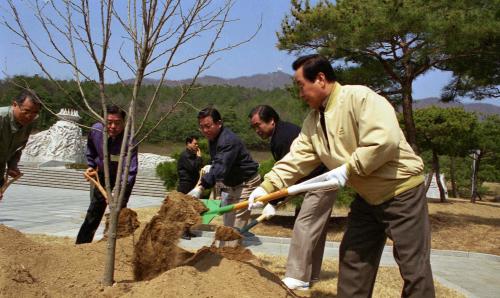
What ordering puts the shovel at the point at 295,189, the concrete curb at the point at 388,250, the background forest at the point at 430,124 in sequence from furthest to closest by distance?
the concrete curb at the point at 388,250
the background forest at the point at 430,124
the shovel at the point at 295,189

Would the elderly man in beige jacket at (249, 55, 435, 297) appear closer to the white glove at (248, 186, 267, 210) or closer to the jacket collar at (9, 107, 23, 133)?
the white glove at (248, 186, 267, 210)

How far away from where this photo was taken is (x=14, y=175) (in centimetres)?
414

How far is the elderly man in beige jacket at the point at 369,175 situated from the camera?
7.55 ft

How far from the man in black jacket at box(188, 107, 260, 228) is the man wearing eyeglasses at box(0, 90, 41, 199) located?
1.31m

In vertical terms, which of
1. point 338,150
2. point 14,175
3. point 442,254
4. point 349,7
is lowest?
point 442,254

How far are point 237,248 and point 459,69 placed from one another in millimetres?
8440

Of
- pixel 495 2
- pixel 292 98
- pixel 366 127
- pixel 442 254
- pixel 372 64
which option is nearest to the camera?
pixel 366 127

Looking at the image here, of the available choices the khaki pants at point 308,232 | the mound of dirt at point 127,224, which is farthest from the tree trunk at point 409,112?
the mound of dirt at point 127,224

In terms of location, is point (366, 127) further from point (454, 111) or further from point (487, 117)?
point (487, 117)

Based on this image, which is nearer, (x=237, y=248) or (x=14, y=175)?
(x=237, y=248)

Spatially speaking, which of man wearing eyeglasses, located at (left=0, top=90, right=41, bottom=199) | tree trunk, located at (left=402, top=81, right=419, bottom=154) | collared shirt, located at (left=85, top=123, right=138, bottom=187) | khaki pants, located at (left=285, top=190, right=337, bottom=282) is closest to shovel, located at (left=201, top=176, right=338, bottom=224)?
khaki pants, located at (left=285, top=190, right=337, bottom=282)

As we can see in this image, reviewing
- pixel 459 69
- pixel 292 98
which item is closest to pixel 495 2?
pixel 459 69

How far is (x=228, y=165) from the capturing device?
4078 millimetres

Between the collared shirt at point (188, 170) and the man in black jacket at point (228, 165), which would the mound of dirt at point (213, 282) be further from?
the collared shirt at point (188, 170)
